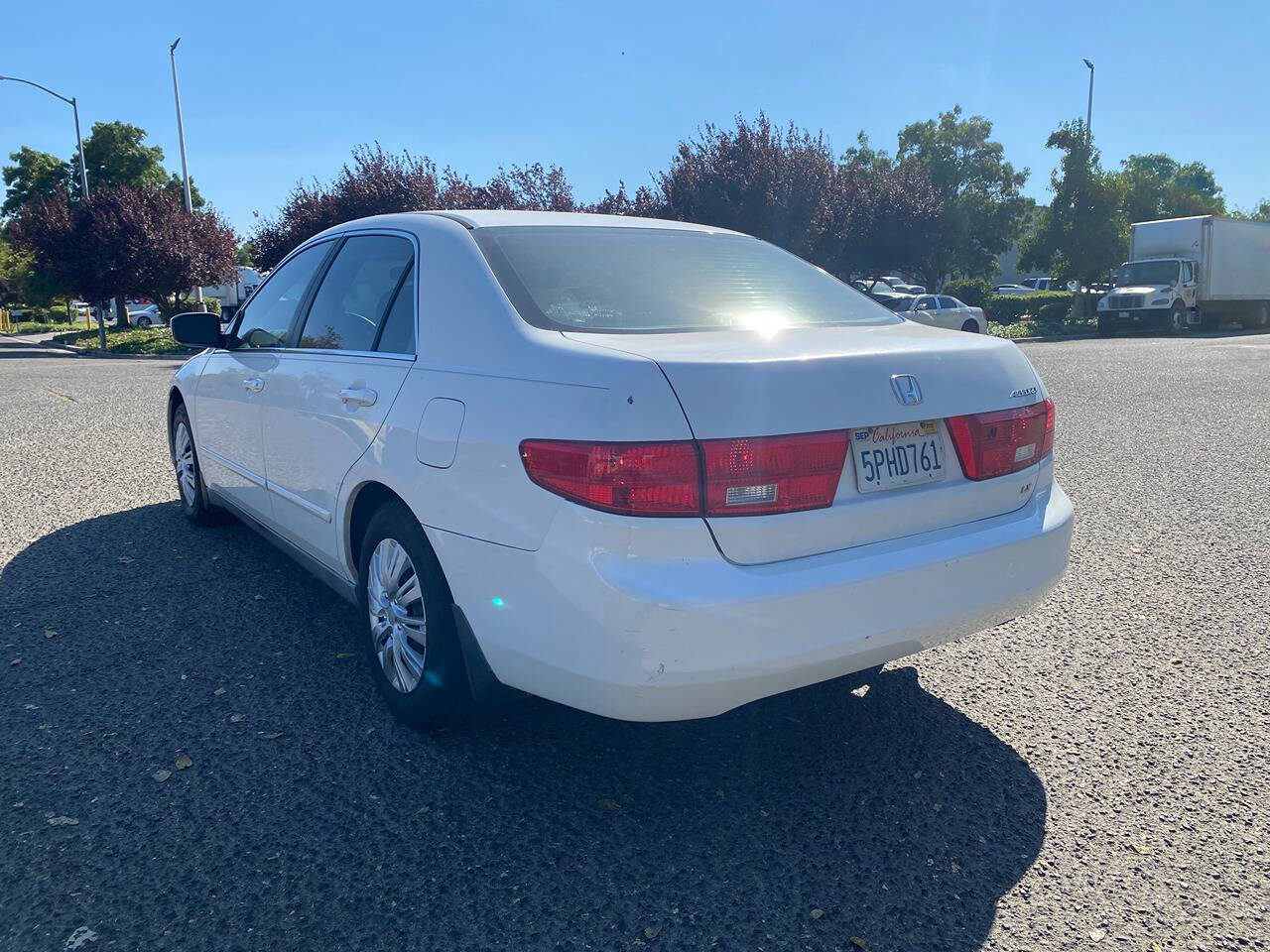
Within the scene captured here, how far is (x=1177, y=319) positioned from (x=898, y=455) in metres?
33.0

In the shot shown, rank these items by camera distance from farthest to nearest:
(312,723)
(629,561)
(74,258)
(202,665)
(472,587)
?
1. (74,258)
2. (202,665)
3. (312,723)
4. (472,587)
5. (629,561)

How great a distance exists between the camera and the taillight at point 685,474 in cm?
236

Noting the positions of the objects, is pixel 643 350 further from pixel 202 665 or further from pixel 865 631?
pixel 202 665

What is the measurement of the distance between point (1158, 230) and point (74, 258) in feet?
105

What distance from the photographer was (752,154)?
102ft

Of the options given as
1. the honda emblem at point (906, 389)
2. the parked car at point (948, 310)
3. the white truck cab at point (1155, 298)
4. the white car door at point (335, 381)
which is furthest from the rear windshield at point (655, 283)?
the white truck cab at point (1155, 298)

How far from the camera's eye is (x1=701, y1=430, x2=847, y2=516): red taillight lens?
7.81 feet

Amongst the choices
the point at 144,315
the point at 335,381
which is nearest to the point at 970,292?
the point at 144,315

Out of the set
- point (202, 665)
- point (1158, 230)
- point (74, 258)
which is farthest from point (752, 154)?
point (202, 665)

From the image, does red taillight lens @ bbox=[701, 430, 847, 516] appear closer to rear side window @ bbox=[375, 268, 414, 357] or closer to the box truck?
rear side window @ bbox=[375, 268, 414, 357]

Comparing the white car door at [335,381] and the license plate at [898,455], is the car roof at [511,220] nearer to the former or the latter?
the white car door at [335,381]

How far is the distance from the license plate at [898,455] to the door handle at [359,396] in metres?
1.54

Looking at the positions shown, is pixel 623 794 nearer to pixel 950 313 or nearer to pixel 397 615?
pixel 397 615

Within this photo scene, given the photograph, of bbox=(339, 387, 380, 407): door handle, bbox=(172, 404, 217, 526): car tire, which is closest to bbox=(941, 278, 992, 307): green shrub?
bbox=(172, 404, 217, 526): car tire
